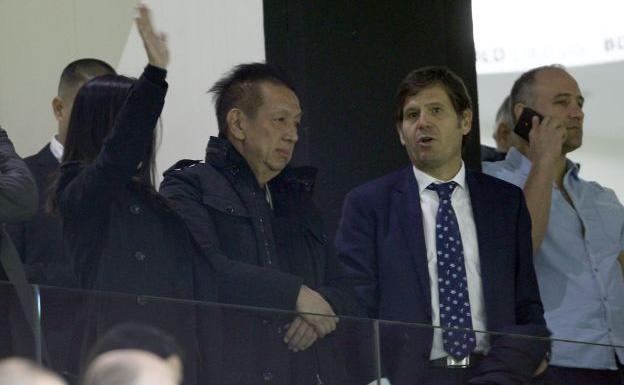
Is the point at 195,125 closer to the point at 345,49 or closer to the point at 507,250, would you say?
the point at 345,49

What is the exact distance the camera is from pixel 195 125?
5.58 meters

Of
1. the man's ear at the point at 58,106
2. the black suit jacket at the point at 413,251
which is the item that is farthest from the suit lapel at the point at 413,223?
the man's ear at the point at 58,106

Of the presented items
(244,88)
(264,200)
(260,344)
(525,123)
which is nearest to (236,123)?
(244,88)

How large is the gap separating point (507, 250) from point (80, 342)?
176 cm

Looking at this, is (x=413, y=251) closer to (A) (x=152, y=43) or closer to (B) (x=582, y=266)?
(B) (x=582, y=266)

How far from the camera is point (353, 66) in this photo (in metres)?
5.63

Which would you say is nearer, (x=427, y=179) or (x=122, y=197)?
(x=122, y=197)

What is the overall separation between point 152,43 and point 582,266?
1759 mm

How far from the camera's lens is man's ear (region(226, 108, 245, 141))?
4277 mm

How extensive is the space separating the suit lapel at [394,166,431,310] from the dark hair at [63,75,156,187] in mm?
846

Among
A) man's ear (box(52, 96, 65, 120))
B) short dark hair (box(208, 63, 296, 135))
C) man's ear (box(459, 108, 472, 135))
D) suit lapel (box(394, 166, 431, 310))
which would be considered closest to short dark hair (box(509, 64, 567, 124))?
man's ear (box(459, 108, 472, 135))

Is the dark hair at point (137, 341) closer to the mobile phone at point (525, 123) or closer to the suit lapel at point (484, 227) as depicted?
the suit lapel at point (484, 227)

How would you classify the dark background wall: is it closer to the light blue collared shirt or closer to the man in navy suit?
the light blue collared shirt

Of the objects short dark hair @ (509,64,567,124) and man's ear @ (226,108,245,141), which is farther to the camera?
short dark hair @ (509,64,567,124)
